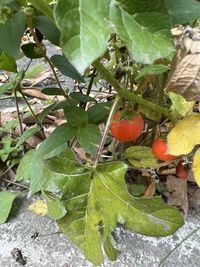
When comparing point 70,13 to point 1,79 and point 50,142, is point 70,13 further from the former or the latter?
point 1,79

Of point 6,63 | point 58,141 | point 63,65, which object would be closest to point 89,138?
point 58,141

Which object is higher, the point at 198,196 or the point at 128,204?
the point at 128,204

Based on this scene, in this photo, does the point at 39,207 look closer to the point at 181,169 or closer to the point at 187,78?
the point at 181,169

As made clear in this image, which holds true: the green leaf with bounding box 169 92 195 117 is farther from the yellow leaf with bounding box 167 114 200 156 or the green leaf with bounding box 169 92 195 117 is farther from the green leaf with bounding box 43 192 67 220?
the green leaf with bounding box 43 192 67 220

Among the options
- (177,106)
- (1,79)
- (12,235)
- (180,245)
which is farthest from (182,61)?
(1,79)

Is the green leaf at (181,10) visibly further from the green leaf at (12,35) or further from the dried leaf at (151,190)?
the dried leaf at (151,190)

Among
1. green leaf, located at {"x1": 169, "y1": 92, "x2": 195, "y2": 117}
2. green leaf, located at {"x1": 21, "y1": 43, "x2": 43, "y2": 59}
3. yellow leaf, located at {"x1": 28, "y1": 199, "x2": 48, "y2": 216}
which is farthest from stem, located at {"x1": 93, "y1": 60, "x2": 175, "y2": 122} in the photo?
yellow leaf, located at {"x1": 28, "y1": 199, "x2": 48, "y2": 216}

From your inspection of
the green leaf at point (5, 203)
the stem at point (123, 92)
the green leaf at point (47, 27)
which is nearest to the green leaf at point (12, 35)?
the green leaf at point (47, 27)
